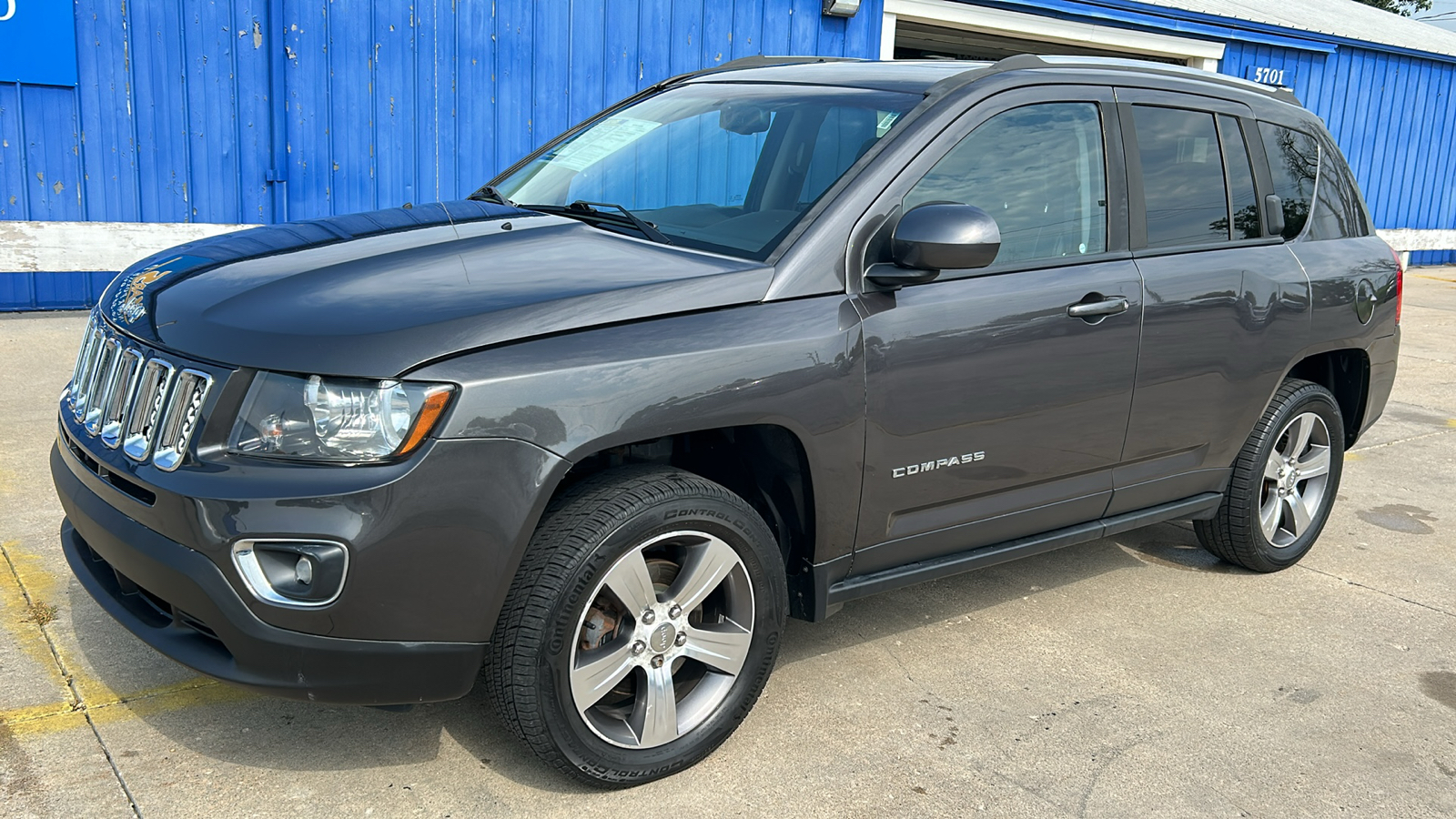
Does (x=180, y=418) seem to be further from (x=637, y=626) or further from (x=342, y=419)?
(x=637, y=626)

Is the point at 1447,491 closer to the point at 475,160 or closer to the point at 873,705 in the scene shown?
the point at 873,705

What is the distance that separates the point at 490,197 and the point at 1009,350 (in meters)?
1.83

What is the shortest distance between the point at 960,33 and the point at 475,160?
6290mm

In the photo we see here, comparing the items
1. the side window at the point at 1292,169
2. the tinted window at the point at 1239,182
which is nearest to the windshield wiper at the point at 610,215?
the tinted window at the point at 1239,182

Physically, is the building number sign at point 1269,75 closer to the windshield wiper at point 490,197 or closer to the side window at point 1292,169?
the side window at point 1292,169

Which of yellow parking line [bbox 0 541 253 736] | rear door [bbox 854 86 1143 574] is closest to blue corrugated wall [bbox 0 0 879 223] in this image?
yellow parking line [bbox 0 541 253 736]

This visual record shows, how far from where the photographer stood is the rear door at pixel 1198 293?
385 cm

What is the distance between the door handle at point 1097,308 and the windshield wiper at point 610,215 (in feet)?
4.01

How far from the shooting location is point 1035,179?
3619mm

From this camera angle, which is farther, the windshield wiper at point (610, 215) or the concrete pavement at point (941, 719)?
the windshield wiper at point (610, 215)

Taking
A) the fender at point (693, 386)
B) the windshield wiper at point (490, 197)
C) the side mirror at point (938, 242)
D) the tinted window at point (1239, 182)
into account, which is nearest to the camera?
the fender at point (693, 386)

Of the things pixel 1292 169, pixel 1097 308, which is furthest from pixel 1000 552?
pixel 1292 169

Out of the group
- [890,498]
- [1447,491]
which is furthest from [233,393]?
[1447,491]

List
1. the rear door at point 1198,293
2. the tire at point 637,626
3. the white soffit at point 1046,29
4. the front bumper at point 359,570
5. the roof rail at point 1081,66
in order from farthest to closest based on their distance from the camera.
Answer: the white soffit at point 1046,29, the rear door at point 1198,293, the roof rail at point 1081,66, the tire at point 637,626, the front bumper at point 359,570
